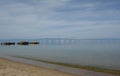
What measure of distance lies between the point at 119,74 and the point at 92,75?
9.45 ft

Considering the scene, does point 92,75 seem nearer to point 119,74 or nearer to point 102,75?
point 102,75

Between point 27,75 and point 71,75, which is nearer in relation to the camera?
point 27,75

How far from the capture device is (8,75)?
47.5 feet

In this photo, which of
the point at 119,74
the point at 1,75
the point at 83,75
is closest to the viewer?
the point at 1,75

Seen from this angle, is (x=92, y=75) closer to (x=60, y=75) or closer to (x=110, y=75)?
(x=110, y=75)

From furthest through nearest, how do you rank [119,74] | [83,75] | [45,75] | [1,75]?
[119,74] → [83,75] → [45,75] → [1,75]

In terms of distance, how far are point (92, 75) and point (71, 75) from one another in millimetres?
1996

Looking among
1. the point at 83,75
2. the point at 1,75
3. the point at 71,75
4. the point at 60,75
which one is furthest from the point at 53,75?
the point at 1,75

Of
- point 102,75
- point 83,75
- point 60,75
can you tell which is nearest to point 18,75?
point 60,75

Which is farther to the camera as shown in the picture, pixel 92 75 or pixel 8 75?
pixel 92 75

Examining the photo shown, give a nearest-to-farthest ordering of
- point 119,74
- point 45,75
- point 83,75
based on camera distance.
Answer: point 45,75 → point 83,75 → point 119,74

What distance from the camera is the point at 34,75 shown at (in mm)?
15203

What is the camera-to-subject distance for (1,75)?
46.9 ft

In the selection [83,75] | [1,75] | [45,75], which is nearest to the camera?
[1,75]
